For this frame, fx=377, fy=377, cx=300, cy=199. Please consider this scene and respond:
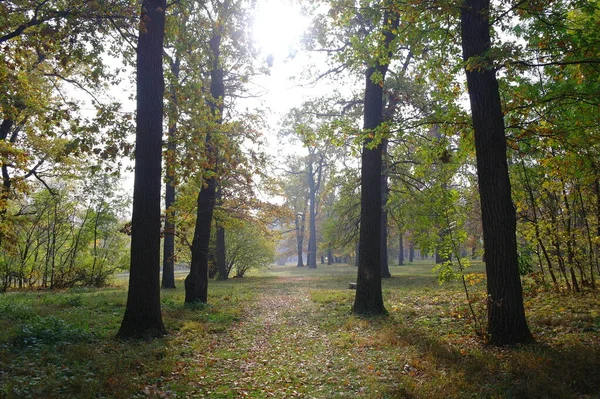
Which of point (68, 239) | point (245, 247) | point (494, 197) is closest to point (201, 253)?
point (494, 197)

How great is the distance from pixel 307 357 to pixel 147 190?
4579 mm

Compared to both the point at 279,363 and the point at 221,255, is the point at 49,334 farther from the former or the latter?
the point at 221,255

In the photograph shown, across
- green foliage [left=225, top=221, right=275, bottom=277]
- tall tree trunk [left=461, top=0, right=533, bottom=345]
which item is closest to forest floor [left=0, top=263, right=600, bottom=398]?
tall tree trunk [left=461, top=0, right=533, bottom=345]

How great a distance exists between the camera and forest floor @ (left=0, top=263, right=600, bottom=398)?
471cm

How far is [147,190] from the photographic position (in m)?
7.80

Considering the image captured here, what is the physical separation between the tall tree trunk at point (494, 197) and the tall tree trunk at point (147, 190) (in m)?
6.19

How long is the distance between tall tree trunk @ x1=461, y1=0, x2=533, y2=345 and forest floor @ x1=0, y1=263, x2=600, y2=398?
427 millimetres

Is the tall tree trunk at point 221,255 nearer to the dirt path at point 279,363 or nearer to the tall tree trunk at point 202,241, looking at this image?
the tall tree trunk at point 202,241

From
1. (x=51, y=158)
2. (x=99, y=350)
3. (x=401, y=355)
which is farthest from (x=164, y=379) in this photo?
(x=51, y=158)

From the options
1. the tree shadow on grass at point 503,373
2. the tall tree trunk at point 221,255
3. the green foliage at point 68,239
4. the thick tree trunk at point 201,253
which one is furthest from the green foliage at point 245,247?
the tree shadow on grass at point 503,373

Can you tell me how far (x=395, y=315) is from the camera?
10.1 metres

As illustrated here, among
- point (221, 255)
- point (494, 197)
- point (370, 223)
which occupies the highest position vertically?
point (494, 197)

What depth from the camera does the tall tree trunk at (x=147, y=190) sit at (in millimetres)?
7582

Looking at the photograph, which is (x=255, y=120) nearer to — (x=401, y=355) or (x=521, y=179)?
(x=521, y=179)
